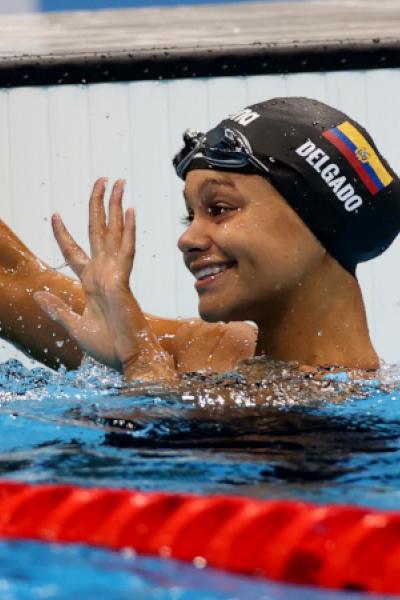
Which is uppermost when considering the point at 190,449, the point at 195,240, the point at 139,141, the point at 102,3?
the point at 102,3

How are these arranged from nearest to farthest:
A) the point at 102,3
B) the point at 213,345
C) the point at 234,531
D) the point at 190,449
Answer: the point at 234,531 → the point at 190,449 → the point at 213,345 → the point at 102,3

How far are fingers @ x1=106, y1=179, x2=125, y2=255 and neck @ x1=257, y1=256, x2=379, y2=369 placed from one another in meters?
0.39

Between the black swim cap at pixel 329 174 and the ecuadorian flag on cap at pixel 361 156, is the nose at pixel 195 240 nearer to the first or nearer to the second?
the black swim cap at pixel 329 174

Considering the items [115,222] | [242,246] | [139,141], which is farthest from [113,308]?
[139,141]

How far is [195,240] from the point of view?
2633 millimetres

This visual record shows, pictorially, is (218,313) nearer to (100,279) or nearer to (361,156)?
(100,279)

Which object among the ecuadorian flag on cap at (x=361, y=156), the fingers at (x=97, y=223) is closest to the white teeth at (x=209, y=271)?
the fingers at (x=97, y=223)

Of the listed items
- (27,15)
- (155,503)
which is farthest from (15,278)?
(27,15)

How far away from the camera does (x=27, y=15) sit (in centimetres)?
500

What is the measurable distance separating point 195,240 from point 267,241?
0.17 m

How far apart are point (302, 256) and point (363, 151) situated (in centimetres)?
32

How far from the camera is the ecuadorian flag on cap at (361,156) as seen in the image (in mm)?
2762

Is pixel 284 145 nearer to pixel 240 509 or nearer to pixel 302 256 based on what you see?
pixel 302 256

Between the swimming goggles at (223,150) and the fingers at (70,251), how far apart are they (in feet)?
1.11
